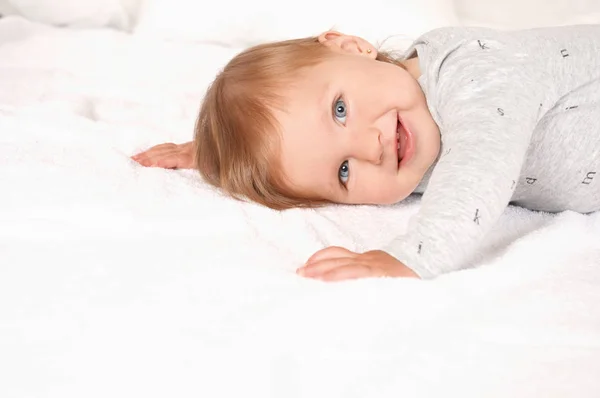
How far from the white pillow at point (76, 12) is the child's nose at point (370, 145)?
1296 mm

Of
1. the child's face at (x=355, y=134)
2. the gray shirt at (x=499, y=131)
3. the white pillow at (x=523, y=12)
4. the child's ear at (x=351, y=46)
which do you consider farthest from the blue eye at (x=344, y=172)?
the white pillow at (x=523, y=12)

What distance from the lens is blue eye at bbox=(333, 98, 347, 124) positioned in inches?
46.1

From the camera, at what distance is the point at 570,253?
1.02 metres

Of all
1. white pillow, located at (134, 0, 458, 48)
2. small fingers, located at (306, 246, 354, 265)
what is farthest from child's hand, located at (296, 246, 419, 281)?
white pillow, located at (134, 0, 458, 48)

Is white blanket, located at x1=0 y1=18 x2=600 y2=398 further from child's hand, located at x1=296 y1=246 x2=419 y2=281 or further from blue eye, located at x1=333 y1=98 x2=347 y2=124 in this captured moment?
blue eye, located at x1=333 y1=98 x2=347 y2=124

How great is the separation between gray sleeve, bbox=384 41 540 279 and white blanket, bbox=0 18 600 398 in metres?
0.05

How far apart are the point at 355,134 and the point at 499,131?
0.74 ft

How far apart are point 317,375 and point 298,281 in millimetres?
190

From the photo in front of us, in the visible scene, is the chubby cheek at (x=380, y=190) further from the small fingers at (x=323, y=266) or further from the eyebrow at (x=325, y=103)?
the small fingers at (x=323, y=266)

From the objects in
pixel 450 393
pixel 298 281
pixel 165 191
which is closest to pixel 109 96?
pixel 165 191

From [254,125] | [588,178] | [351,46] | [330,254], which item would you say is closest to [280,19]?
[351,46]

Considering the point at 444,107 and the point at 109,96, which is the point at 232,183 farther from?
the point at 109,96

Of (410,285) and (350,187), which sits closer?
(410,285)

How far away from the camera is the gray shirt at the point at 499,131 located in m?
0.95
